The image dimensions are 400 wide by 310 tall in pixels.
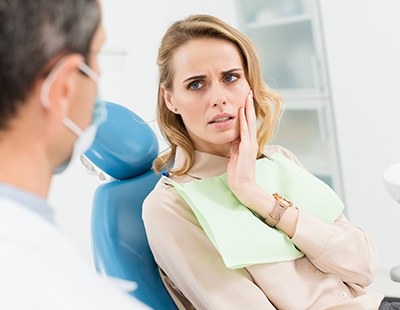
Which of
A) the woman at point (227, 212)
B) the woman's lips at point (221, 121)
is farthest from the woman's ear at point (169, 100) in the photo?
the woman's lips at point (221, 121)

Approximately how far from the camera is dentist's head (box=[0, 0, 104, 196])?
68cm

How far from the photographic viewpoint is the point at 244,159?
1.48 metres

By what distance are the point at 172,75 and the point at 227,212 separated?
1.22 feet

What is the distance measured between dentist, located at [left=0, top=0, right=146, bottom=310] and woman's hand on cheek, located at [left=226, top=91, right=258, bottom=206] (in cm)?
72

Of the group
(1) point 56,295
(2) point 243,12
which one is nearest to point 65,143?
(1) point 56,295

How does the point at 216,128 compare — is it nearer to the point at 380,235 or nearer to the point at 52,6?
the point at 52,6

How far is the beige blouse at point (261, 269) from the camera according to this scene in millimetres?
1363

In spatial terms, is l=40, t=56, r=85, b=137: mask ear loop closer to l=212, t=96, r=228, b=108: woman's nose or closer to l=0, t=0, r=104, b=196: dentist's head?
l=0, t=0, r=104, b=196: dentist's head

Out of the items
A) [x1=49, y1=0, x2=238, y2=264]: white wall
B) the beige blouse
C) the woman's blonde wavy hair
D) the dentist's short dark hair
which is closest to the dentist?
the dentist's short dark hair

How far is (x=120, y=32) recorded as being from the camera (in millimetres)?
3039

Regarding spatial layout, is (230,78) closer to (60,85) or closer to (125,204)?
(125,204)

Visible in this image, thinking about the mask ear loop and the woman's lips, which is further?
the woman's lips

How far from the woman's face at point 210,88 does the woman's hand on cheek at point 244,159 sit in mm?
20

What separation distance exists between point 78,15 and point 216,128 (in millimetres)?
797
